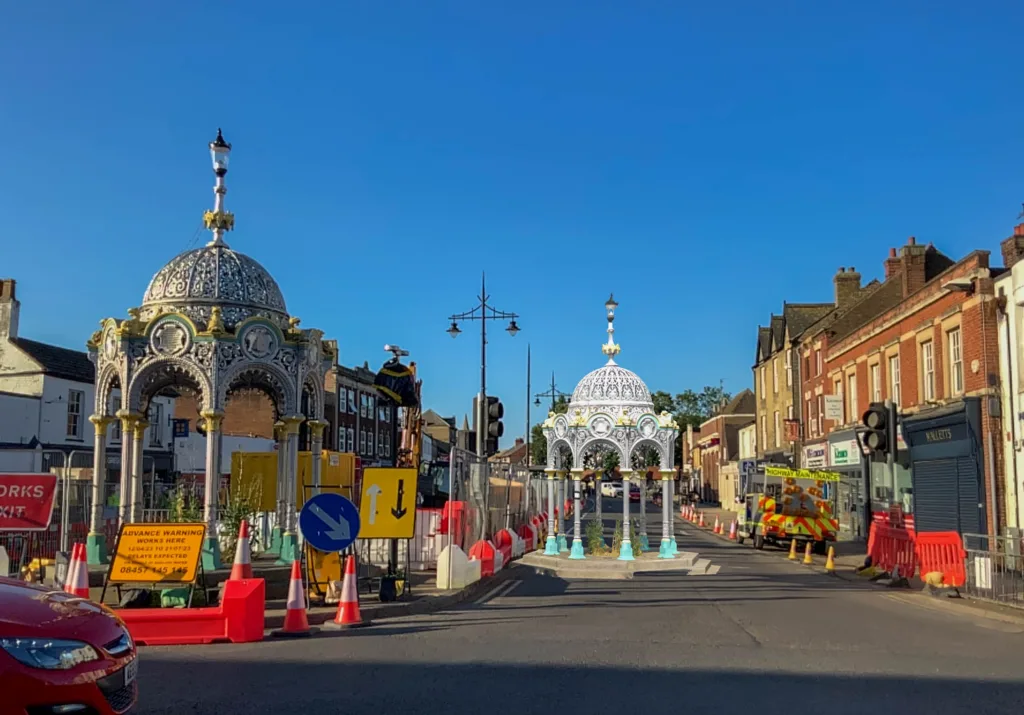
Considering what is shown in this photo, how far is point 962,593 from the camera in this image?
16.1 meters

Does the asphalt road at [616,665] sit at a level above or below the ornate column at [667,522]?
below

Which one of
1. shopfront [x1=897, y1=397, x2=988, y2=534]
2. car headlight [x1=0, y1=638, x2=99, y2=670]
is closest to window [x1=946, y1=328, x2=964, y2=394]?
shopfront [x1=897, y1=397, x2=988, y2=534]

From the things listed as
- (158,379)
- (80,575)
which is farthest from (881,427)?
(80,575)

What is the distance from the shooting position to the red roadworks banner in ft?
42.0

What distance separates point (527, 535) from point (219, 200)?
14.7m

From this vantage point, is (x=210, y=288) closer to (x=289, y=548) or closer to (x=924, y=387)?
(x=289, y=548)

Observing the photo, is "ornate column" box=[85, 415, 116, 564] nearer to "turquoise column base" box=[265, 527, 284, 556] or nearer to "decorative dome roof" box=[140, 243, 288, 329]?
"decorative dome roof" box=[140, 243, 288, 329]

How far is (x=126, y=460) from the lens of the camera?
1526 centimetres

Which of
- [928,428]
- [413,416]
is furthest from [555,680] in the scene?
[928,428]

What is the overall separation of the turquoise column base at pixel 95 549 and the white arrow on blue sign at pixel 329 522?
466 cm

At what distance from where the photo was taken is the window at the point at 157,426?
1543 inches

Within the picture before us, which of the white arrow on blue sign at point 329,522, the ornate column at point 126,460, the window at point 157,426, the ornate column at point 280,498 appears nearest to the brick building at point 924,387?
the ornate column at point 280,498

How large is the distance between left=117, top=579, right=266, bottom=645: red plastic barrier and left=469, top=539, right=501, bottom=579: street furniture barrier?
24.5ft

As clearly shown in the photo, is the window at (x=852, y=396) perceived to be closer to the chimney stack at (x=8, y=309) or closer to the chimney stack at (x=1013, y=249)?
the chimney stack at (x=1013, y=249)
